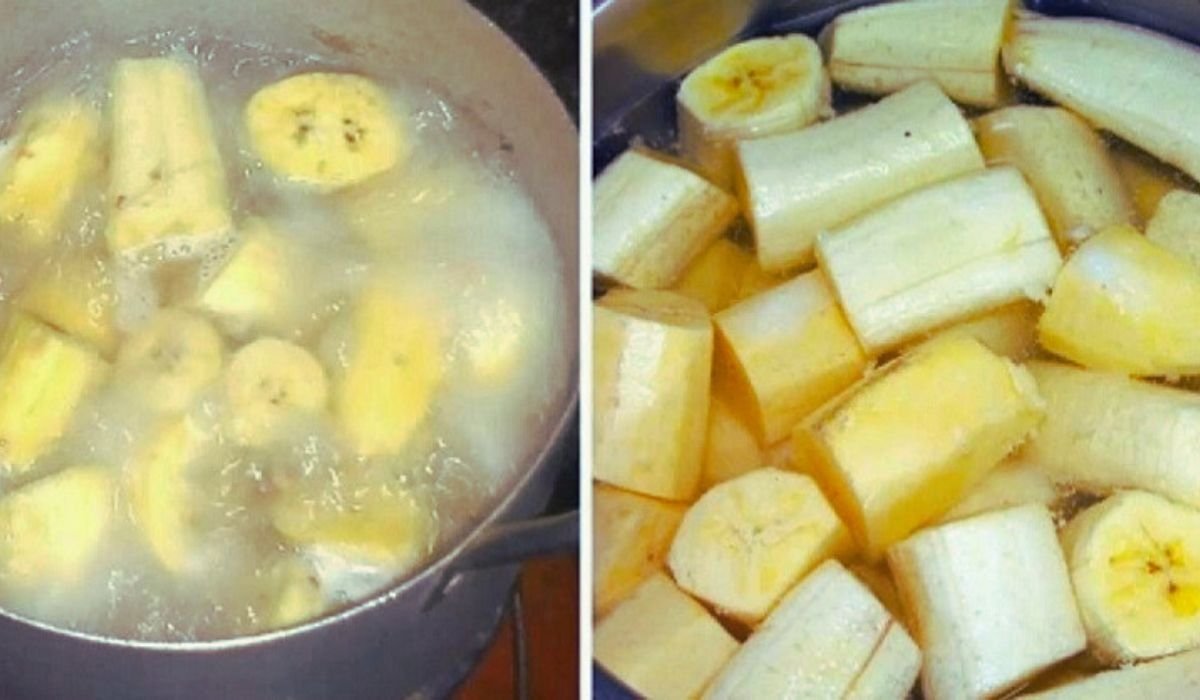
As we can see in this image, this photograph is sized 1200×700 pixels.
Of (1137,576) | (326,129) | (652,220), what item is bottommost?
(1137,576)

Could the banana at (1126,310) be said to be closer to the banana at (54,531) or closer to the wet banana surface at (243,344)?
the wet banana surface at (243,344)

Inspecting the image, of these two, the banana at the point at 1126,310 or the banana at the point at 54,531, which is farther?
the banana at the point at 1126,310

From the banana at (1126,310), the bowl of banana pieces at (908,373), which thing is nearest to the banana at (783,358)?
the bowl of banana pieces at (908,373)

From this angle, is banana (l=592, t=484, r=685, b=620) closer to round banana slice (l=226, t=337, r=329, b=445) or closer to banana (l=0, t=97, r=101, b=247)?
round banana slice (l=226, t=337, r=329, b=445)

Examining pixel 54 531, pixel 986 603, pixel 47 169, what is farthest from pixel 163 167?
pixel 986 603

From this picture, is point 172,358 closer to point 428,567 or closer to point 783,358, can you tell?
point 428,567

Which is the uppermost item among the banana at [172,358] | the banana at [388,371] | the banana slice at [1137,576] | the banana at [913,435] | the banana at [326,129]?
the banana at [326,129]

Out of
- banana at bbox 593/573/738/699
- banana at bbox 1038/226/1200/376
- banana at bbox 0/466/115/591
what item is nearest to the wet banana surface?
banana at bbox 0/466/115/591
